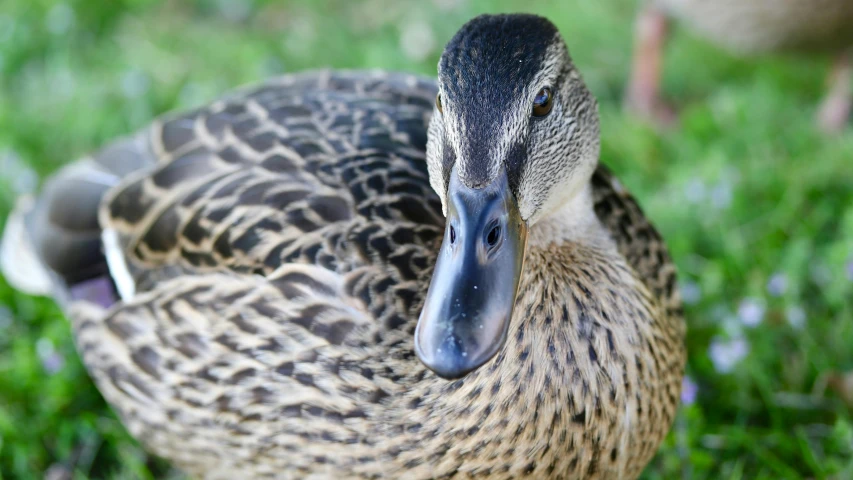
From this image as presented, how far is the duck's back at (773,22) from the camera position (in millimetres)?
3795

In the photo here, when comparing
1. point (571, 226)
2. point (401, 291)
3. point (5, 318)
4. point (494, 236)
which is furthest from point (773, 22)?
point (5, 318)

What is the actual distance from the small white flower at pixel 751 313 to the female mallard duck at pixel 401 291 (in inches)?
22.5

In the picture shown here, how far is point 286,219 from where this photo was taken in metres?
2.16

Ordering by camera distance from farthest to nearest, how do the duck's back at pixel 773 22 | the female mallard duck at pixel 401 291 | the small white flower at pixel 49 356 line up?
the duck's back at pixel 773 22 < the small white flower at pixel 49 356 < the female mallard duck at pixel 401 291

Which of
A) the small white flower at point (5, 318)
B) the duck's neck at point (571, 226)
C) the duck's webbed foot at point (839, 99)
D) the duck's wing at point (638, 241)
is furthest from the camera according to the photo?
the duck's webbed foot at point (839, 99)

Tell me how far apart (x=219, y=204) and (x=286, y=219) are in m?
0.22

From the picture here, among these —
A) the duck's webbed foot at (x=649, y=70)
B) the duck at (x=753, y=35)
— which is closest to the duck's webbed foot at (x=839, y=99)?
the duck at (x=753, y=35)

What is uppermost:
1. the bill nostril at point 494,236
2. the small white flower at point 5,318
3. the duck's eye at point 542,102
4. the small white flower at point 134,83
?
the duck's eye at point 542,102

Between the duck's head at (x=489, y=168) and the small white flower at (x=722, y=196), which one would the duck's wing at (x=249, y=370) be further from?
the small white flower at (x=722, y=196)

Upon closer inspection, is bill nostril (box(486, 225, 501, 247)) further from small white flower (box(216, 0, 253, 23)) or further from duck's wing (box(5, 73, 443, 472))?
small white flower (box(216, 0, 253, 23))

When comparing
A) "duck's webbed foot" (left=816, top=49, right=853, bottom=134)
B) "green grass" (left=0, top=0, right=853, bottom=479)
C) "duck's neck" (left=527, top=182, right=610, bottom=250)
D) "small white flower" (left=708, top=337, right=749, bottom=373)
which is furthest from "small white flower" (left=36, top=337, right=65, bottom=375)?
"duck's webbed foot" (left=816, top=49, right=853, bottom=134)

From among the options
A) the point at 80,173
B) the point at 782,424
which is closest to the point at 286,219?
the point at 80,173

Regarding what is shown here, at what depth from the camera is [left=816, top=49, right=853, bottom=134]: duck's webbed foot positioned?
4.06m

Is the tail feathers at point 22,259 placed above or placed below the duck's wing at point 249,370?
below
